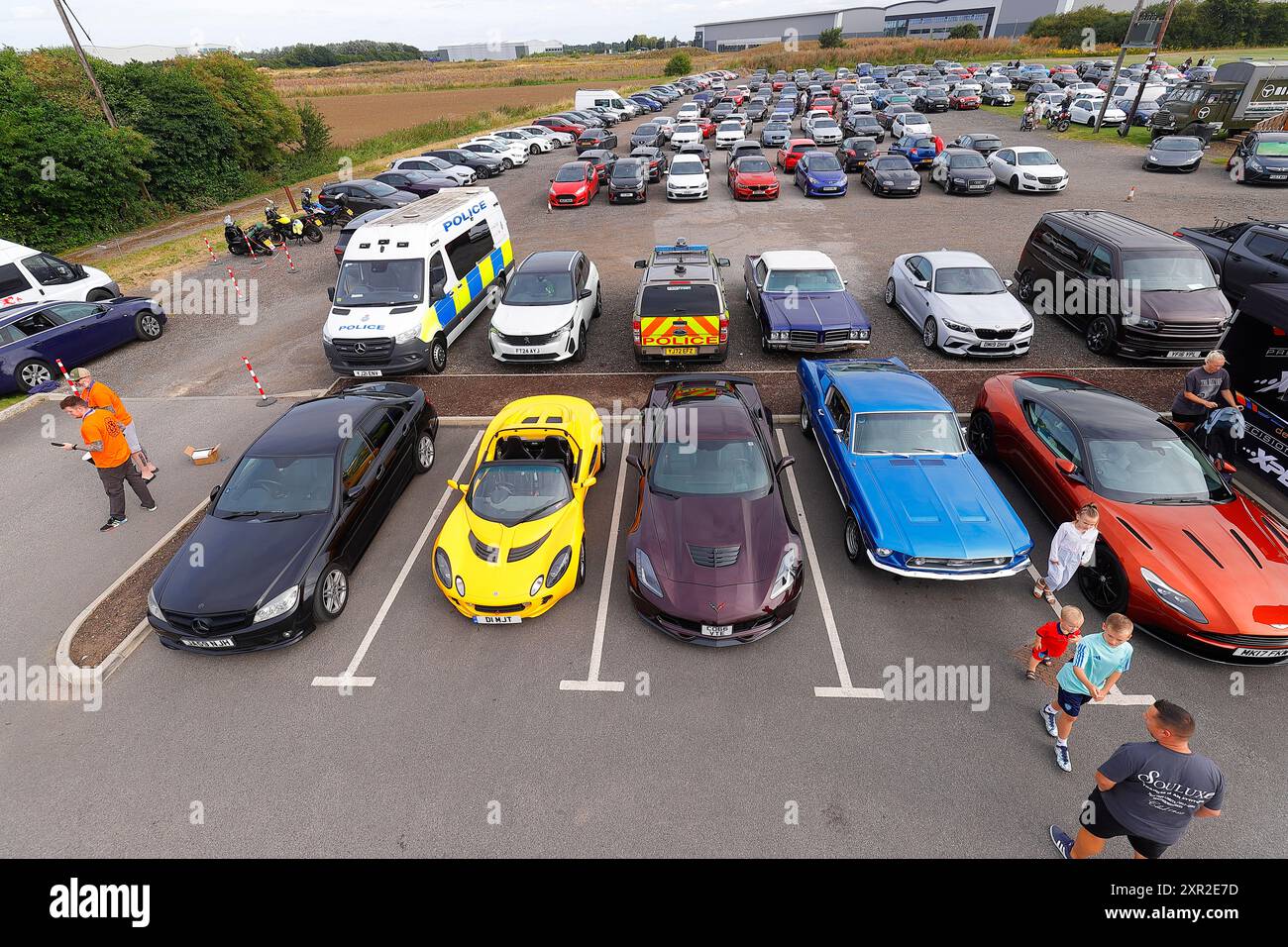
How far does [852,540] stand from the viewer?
732cm

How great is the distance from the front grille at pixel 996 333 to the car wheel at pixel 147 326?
18651 mm

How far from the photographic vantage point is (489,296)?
14.6 m

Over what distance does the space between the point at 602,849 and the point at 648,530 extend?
308 centimetres

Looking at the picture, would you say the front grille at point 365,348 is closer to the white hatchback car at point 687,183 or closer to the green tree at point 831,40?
the white hatchback car at point 687,183

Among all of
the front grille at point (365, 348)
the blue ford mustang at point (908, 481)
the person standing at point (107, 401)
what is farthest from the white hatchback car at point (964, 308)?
the person standing at point (107, 401)

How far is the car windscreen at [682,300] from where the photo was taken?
36.4 ft

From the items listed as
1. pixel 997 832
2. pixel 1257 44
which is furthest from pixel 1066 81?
pixel 997 832

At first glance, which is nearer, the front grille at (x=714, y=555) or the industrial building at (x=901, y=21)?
the front grille at (x=714, y=555)

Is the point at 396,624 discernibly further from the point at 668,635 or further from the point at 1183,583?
the point at 1183,583

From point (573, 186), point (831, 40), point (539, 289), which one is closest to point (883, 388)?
point (539, 289)

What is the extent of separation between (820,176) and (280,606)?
2317 centimetres

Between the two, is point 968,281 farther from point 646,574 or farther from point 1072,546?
point 646,574

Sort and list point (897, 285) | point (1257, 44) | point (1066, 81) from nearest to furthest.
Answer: point (897, 285) < point (1066, 81) < point (1257, 44)
